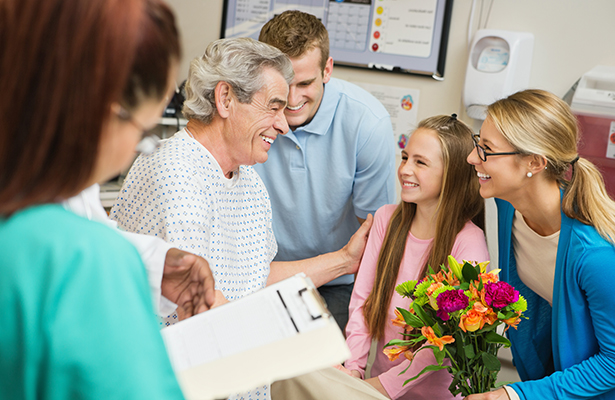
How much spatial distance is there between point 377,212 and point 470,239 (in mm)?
362

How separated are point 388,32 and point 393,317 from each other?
5.13ft

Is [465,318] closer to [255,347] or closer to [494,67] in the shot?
[255,347]

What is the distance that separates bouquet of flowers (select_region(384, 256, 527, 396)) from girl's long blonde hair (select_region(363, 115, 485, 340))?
0.33 meters

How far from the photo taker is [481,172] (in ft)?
4.94

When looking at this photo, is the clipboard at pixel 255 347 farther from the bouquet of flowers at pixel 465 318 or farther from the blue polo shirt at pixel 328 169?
the blue polo shirt at pixel 328 169

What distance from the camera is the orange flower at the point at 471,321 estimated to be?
1176mm

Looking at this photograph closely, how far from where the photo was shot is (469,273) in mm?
1284

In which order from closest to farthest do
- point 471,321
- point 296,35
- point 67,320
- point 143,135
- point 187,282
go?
point 67,320, point 143,135, point 187,282, point 471,321, point 296,35

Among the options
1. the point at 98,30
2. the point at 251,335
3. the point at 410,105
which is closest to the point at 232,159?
the point at 251,335

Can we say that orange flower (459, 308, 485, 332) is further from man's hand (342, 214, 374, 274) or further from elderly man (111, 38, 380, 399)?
man's hand (342, 214, 374, 274)

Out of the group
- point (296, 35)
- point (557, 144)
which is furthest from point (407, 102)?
point (557, 144)

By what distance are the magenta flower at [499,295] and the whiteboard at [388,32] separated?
5.18 ft

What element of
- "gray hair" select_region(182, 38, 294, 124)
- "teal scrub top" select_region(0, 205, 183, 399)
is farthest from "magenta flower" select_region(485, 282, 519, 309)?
"teal scrub top" select_region(0, 205, 183, 399)

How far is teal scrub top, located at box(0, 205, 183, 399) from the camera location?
42 centimetres
